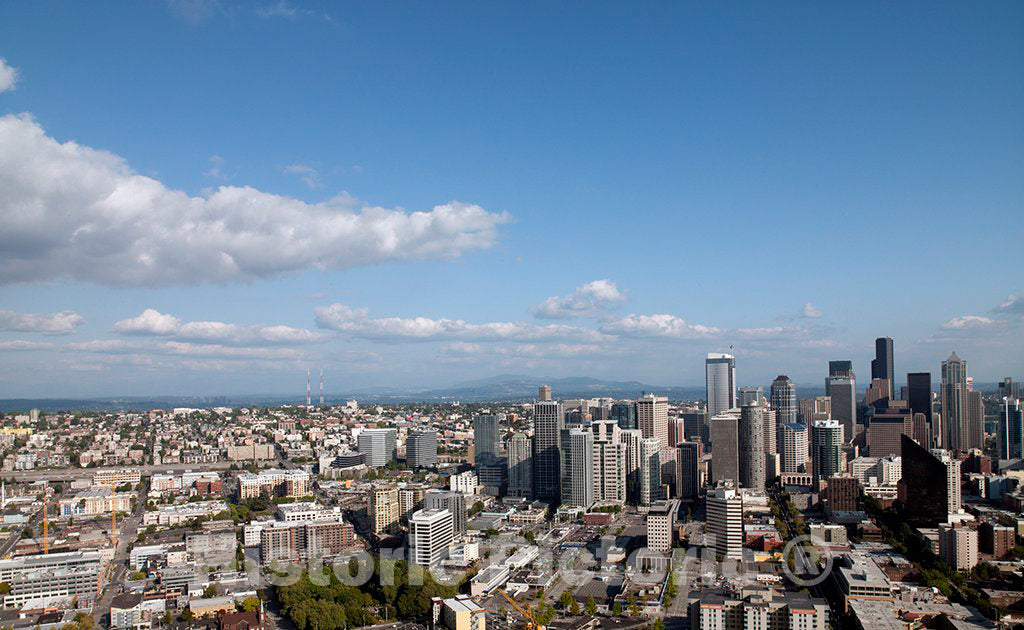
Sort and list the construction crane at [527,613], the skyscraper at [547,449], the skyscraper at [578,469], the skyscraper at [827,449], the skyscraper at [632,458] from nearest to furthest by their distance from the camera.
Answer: the construction crane at [527,613] → the skyscraper at [578,469] → the skyscraper at [547,449] → the skyscraper at [632,458] → the skyscraper at [827,449]

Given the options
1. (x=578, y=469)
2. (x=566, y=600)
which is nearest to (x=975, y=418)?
(x=578, y=469)

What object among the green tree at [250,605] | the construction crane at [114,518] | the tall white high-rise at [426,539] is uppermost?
the tall white high-rise at [426,539]

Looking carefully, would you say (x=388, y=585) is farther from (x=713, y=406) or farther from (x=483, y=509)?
(x=713, y=406)

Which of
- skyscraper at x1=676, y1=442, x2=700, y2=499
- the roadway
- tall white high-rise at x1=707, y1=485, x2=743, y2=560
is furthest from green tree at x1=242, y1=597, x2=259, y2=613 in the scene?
the roadway

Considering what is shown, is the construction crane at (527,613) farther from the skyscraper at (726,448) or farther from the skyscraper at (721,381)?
the skyscraper at (721,381)

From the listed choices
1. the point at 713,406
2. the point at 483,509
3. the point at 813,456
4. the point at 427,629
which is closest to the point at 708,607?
the point at 427,629

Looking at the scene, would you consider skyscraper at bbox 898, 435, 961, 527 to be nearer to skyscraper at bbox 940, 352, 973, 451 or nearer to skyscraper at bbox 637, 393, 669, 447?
skyscraper at bbox 637, 393, 669, 447

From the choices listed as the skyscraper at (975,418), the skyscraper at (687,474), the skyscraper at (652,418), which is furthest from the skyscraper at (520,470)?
the skyscraper at (975,418)
